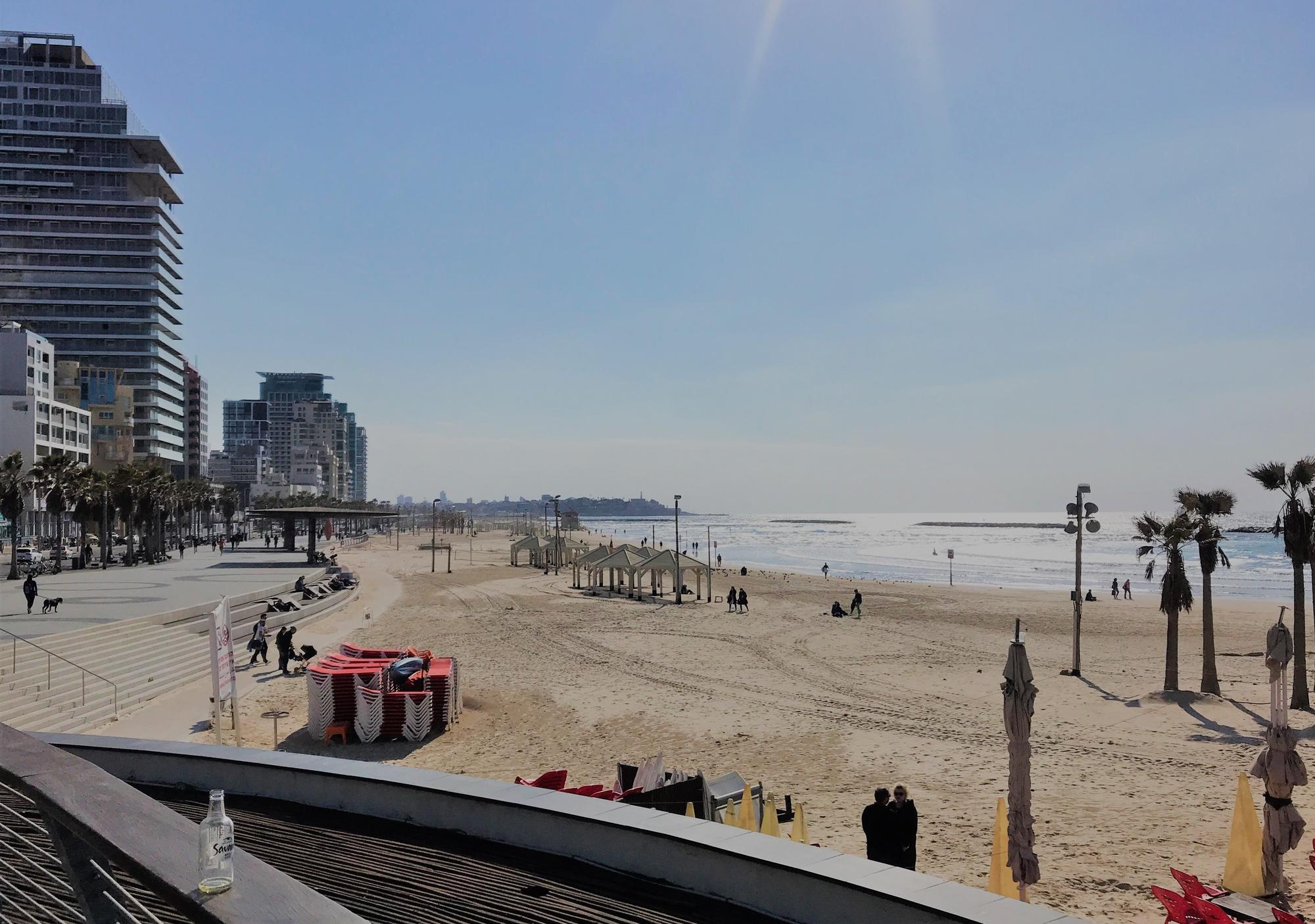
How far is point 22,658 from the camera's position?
634 inches

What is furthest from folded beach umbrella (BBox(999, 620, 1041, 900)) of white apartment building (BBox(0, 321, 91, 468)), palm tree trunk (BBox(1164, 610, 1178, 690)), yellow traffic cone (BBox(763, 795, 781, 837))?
white apartment building (BBox(0, 321, 91, 468))

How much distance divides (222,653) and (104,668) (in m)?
8.95

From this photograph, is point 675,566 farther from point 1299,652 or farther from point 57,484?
point 57,484

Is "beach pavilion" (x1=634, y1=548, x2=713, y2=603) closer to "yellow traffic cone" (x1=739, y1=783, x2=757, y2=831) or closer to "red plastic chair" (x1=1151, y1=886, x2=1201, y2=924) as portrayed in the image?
"yellow traffic cone" (x1=739, y1=783, x2=757, y2=831)

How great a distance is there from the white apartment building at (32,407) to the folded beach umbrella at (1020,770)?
6819cm

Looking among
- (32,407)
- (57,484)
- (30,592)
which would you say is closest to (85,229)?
(32,407)

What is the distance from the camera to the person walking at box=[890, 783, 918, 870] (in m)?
7.11

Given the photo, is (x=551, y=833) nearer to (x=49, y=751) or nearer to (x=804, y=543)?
(x=49, y=751)

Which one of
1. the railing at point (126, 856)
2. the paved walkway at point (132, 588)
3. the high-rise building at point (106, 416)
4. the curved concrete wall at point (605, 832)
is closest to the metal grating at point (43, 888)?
the railing at point (126, 856)

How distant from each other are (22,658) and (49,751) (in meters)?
17.4

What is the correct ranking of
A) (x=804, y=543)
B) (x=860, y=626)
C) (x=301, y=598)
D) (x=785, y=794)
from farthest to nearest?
(x=804, y=543) < (x=301, y=598) < (x=860, y=626) < (x=785, y=794)

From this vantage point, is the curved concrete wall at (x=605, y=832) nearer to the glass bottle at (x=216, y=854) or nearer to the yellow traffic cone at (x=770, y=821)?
the glass bottle at (x=216, y=854)

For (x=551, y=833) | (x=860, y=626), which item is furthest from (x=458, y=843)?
(x=860, y=626)

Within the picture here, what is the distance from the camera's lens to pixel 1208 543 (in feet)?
61.2
